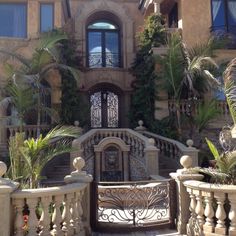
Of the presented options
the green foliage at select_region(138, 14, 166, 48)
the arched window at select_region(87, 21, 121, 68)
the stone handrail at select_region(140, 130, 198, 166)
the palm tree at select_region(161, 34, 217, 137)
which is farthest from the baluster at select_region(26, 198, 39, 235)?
the arched window at select_region(87, 21, 121, 68)

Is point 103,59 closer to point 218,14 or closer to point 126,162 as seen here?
point 218,14

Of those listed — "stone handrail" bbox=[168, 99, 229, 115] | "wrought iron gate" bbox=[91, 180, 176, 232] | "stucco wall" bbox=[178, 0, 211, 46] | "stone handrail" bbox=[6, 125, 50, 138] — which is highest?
"stucco wall" bbox=[178, 0, 211, 46]

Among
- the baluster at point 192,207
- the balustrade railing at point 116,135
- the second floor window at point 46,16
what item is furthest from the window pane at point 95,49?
the baluster at point 192,207

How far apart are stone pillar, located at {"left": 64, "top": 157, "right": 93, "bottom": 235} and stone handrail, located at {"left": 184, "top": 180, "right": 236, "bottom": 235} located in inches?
80.6

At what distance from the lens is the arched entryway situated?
22.4 meters

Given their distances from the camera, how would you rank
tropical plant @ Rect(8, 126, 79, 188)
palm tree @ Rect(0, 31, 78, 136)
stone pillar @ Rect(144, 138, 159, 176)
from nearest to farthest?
tropical plant @ Rect(8, 126, 79, 188) < stone pillar @ Rect(144, 138, 159, 176) < palm tree @ Rect(0, 31, 78, 136)

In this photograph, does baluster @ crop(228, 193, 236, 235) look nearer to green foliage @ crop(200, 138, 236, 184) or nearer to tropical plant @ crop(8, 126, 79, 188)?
green foliage @ crop(200, 138, 236, 184)

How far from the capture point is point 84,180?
7.12 m

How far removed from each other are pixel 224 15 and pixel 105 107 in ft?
29.0

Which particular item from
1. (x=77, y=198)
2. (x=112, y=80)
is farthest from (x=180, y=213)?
(x=112, y=80)

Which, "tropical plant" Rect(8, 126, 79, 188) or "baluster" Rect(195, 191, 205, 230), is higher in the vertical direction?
"tropical plant" Rect(8, 126, 79, 188)

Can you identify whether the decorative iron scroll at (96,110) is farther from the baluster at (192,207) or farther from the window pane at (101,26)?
A: the baluster at (192,207)

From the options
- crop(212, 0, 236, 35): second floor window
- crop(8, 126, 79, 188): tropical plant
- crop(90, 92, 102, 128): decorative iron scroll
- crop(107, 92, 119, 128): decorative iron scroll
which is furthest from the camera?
crop(107, 92, 119, 128): decorative iron scroll

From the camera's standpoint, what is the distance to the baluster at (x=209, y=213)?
631cm
